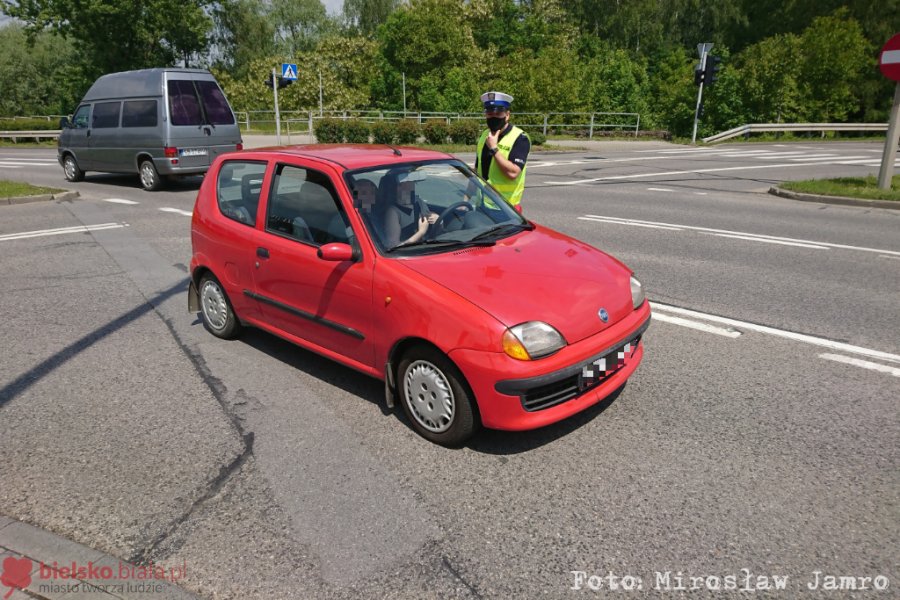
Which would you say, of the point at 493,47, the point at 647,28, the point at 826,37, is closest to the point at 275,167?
the point at 826,37

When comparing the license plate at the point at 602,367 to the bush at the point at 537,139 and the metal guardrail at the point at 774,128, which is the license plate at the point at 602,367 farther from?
the metal guardrail at the point at 774,128

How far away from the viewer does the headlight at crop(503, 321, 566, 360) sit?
3.24m

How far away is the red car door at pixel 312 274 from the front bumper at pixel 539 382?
2.80 feet

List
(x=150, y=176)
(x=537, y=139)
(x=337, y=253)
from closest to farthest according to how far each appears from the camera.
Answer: (x=337, y=253) → (x=150, y=176) → (x=537, y=139)

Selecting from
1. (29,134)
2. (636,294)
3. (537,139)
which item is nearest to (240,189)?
(636,294)

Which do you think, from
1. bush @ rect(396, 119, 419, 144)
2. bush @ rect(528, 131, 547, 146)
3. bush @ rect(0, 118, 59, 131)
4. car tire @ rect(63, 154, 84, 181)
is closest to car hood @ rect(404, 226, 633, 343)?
car tire @ rect(63, 154, 84, 181)

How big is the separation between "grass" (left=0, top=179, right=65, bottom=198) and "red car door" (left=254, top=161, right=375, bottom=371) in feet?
36.8

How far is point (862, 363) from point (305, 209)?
4109 millimetres

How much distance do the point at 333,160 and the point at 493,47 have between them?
59.2 meters

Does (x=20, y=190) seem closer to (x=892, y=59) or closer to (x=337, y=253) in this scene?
(x=337, y=253)

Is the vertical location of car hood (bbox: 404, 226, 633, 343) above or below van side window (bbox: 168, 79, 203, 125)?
below

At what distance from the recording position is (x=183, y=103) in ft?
43.9

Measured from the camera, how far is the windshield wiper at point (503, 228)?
4.26m

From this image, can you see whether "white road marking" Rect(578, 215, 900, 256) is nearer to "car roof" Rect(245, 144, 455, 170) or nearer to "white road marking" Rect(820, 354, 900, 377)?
"white road marking" Rect(820, 354, 900, 377)
